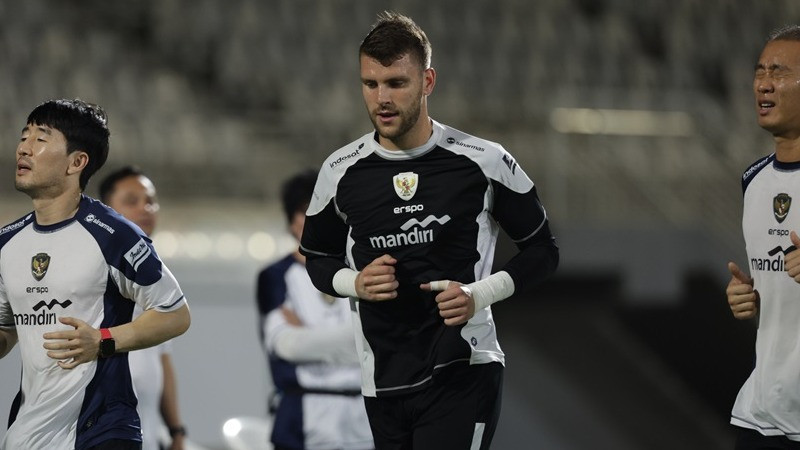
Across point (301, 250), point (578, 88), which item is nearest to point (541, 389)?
point (578, 88)

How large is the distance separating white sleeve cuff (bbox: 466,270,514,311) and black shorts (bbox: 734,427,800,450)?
0.97 metres

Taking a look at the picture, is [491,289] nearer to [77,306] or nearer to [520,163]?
[77,306]

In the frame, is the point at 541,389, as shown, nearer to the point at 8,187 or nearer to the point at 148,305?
the point at 8,187

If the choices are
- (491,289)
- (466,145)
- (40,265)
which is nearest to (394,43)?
(466,145)

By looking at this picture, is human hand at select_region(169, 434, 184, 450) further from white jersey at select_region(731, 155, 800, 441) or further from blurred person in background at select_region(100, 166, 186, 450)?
white jersey at select_region(731, 155, 800, 441)

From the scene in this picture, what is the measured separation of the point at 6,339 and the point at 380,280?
4.86 ft

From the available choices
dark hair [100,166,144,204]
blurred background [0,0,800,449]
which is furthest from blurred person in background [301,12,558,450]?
blurred background [0,0,800,449]

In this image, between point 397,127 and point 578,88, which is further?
point 578,88

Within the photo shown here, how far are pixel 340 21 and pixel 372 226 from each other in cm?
1052

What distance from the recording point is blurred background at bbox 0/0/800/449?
11930 mm

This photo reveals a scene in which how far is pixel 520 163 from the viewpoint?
12852mm

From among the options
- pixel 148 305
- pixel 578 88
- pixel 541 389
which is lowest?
pixel 541 389

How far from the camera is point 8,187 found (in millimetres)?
11352

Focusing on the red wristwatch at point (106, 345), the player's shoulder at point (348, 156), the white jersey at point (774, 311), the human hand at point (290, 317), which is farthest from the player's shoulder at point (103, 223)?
the white jersey at point (774, 311)
